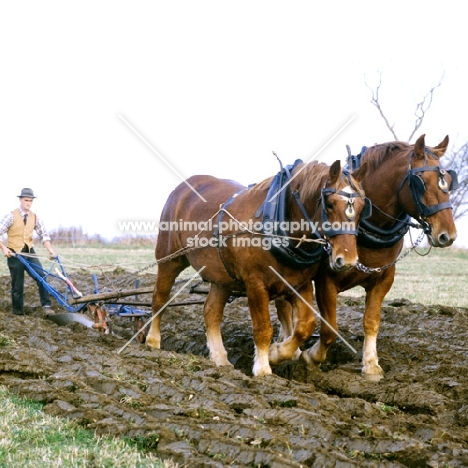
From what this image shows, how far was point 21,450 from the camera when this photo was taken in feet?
12.6

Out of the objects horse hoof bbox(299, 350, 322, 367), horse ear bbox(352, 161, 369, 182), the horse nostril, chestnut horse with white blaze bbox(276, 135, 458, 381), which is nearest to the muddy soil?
horse hoof bbox(299, 350, 322, 367)

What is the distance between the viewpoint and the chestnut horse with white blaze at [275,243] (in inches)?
224

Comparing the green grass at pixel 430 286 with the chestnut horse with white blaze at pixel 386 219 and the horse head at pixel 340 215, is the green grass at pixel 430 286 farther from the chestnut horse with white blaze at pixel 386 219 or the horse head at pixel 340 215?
the horse head at pixel 340 215

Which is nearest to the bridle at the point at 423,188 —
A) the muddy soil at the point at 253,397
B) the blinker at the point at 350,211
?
the blinker at the point at 350,211

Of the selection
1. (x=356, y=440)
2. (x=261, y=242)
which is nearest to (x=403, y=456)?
(x=356, y=440)

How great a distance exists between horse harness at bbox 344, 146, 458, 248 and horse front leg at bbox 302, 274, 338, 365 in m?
0.50

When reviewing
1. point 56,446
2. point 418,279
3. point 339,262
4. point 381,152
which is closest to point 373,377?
point 339,262

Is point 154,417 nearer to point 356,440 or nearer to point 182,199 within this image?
point 356,440

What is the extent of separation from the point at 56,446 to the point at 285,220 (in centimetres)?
285

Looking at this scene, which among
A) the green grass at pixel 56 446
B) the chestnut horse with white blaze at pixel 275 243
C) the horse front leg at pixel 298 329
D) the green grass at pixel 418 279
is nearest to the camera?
the green grass at pixel 56 446

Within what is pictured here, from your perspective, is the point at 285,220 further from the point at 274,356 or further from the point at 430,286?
the point at 430,286

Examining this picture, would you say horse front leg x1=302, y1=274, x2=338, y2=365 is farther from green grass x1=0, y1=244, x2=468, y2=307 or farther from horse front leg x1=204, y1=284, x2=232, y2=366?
green grass x1=0, y1=244, x2=468, y2=307

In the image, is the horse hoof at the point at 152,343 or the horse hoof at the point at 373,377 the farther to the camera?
the horse hoof at the point at 152,343

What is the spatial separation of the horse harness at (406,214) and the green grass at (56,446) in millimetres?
2895
